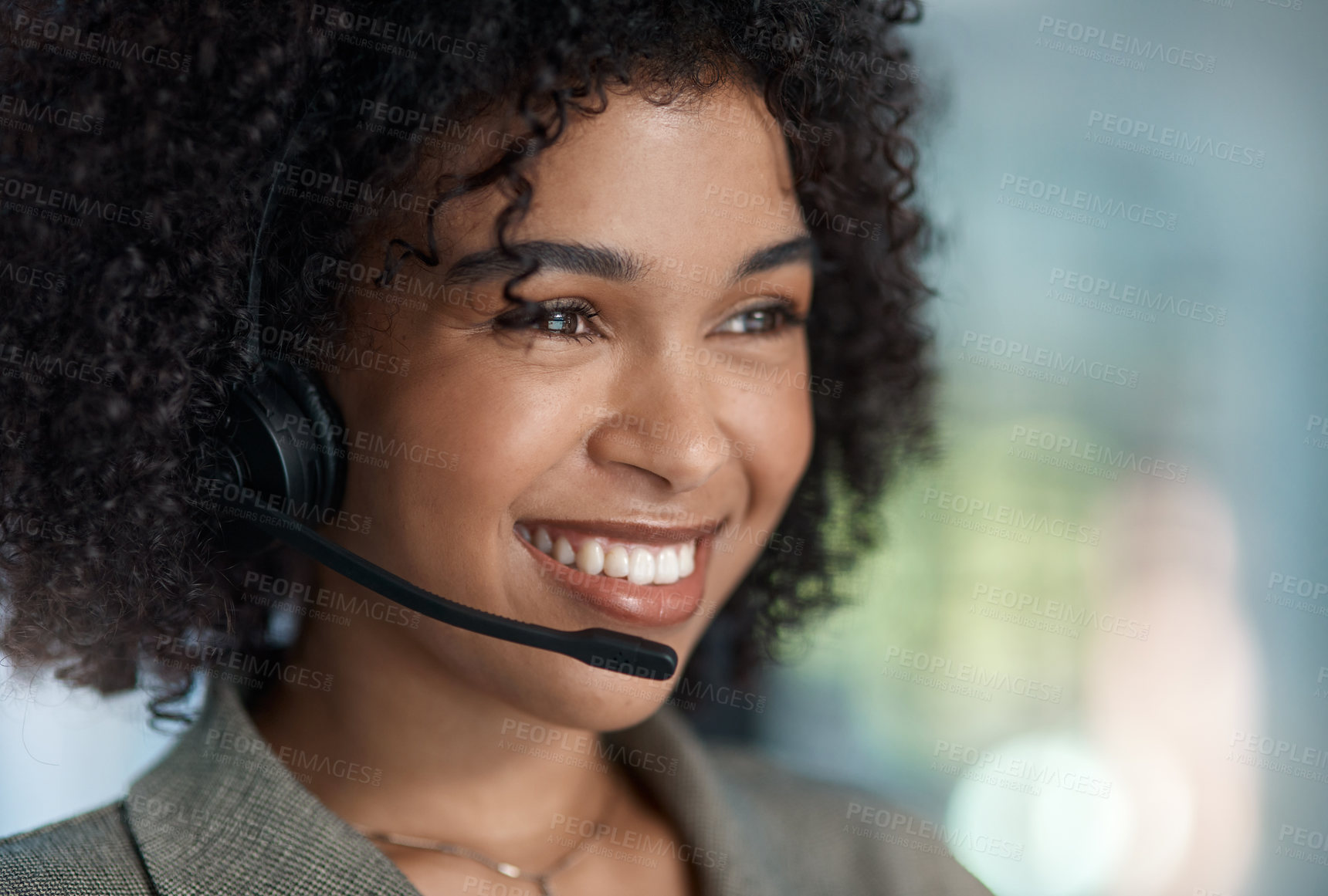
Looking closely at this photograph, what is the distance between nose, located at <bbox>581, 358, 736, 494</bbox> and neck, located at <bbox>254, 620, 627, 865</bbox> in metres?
0.29

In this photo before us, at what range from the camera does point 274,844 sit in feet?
3.22

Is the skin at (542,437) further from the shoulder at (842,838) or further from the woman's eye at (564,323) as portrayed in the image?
the shoulder at (842,838)

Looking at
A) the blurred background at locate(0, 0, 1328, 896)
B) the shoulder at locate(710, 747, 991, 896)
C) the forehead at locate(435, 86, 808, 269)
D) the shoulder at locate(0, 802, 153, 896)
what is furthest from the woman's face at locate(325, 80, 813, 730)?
the blurred background at locate(0, 0, 1328, 896)

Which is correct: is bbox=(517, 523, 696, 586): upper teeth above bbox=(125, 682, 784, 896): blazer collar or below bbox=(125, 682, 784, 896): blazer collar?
above

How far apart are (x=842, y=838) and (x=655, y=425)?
28.1 inches

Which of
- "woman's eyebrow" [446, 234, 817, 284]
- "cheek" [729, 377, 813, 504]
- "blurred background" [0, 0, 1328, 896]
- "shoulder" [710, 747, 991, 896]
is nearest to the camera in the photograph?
"woman's eyebrow" [446, 234, 817, 284]

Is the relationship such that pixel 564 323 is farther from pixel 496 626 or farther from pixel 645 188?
pixel 496 626

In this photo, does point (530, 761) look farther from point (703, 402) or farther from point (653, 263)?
point (653, 263)

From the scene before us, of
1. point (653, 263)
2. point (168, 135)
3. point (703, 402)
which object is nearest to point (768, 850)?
point (703, 402)

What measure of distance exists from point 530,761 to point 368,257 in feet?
1.80

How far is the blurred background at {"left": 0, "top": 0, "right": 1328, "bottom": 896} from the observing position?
1.80m

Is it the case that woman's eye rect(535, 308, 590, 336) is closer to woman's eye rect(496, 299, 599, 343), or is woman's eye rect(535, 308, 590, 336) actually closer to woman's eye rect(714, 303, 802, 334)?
woman's eye rect(496, 299, 599, 343)

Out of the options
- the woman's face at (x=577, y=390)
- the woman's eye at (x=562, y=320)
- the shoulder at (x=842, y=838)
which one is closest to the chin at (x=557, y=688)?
the woman's face at (x=577, y=390)

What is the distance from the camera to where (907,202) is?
57.3 inches
